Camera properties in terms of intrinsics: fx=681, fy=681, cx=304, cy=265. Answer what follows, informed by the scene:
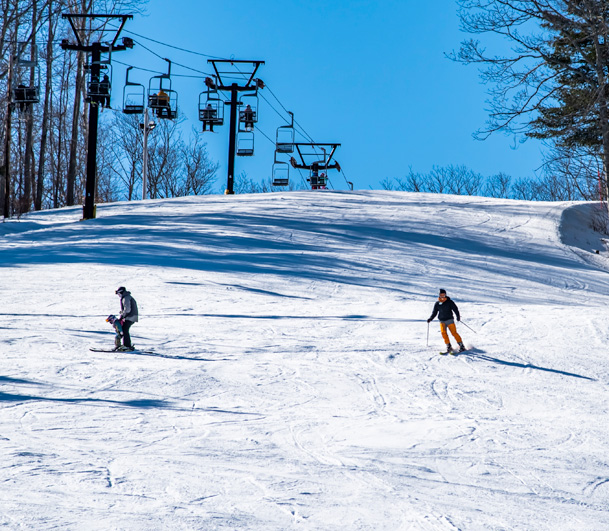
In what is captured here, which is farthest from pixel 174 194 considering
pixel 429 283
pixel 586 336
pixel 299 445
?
pixel 299 445

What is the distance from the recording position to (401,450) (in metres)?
7.18

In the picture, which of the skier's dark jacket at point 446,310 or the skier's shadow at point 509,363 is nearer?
the skier's shadow at point 509,363

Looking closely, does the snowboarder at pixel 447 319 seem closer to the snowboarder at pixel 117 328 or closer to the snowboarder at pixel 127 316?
the snowboarder at pixel 127 316

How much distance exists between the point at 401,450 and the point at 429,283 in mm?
11725

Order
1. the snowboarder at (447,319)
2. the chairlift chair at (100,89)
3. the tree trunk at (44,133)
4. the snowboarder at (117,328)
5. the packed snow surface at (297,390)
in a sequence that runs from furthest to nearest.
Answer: the tree trunk at (44,133), the chairlift chair at (100,89), the snowboarder at (447,319), the snowboarder at (117,328), the packed snow surface at (297,390)

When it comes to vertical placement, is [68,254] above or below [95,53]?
below

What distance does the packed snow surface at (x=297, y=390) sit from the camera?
565 cm

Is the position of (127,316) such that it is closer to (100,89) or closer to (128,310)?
(128,310)

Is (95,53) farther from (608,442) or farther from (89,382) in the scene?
(608,442)

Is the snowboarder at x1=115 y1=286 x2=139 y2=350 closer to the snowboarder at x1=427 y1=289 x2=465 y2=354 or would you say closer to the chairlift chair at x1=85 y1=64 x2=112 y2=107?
the snowboarder at x1=427 y1=289 x2=465 y2=354

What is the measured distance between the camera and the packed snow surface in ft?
18.5

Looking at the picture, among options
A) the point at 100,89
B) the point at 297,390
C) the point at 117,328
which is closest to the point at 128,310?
the point at 117,328

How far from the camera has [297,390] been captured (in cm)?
952

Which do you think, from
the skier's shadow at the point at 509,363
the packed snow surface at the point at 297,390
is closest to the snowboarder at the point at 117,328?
the packed snow surface at the point at 297,390
